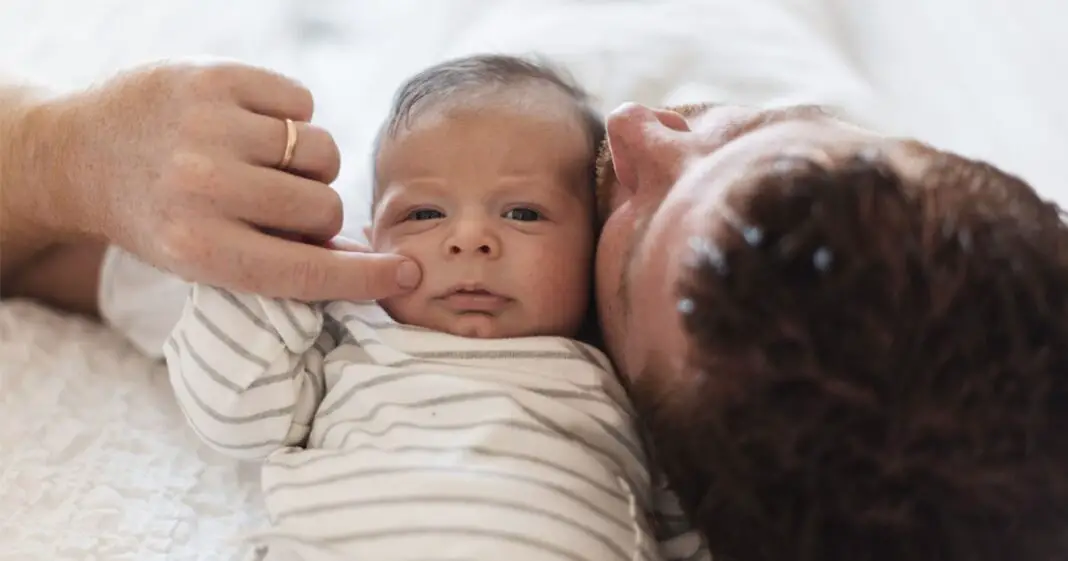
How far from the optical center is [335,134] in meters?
1.22

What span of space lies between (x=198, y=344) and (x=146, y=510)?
0.61 feet

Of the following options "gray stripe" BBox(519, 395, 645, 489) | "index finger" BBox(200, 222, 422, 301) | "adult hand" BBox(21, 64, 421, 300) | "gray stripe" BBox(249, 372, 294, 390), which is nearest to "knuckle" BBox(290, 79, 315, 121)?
"adult hand" BBox(21, 64, 421, 300)

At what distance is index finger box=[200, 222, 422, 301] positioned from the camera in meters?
0.76

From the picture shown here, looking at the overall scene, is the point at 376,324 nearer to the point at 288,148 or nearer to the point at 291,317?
the point at 291,317

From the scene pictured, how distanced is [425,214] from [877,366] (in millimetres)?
420

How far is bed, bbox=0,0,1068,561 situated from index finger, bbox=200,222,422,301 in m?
0.23

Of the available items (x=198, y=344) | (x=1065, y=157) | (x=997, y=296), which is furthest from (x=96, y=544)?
(x=1065, y=157)

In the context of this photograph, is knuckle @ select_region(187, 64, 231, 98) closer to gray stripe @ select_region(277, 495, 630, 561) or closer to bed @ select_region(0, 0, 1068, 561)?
bed @ select_region(0, 0, 1068, 561)

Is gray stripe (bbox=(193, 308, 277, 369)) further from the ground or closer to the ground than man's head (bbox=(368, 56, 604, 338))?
closer to the ground

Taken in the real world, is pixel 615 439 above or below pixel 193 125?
below

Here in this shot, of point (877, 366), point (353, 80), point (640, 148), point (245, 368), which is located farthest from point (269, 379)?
point (353, 80)

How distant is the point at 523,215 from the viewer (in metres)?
0.82

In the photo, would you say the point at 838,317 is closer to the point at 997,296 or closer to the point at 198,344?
the point at 997,296

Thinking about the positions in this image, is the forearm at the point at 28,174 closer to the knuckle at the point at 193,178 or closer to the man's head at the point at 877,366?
the knuckle at the point at 193,178
